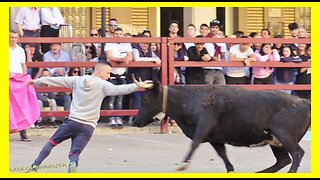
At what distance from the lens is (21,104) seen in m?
11.3

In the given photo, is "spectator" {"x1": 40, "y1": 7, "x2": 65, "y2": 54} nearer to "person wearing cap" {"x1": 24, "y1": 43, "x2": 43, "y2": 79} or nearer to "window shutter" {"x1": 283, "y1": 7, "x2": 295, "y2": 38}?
"person wearing cap" {"x1": 24, "y1": 43, "x2": 43, "y2": 79}

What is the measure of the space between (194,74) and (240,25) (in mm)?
5355

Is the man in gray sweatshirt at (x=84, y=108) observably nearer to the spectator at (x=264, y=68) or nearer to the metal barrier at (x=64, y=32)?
the metal barrier at (x=64, y=32)

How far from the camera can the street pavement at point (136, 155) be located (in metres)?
9.70

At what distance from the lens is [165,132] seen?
13234 mm

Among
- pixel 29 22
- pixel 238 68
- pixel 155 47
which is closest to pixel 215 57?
pixel 238 68

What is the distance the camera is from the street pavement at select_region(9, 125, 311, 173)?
9703 millimetres

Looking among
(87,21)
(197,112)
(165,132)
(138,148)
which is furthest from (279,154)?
(87,21)

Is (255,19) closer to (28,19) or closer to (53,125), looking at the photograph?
(28,19)

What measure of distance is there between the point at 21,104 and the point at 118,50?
250 centimetres

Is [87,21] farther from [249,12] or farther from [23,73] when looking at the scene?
[23,73]

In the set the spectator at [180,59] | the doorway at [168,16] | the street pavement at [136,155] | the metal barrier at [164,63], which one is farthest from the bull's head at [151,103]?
the doorway at [168,16]

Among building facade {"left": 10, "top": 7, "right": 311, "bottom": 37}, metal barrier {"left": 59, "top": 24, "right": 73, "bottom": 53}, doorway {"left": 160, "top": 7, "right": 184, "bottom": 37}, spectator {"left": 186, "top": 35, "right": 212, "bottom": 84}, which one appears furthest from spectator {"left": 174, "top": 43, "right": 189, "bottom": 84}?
doorway {"left": 160, "top": 7, "right": 184, "bottom": 37}

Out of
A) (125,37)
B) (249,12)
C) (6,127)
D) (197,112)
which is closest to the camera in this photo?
(197,112)
